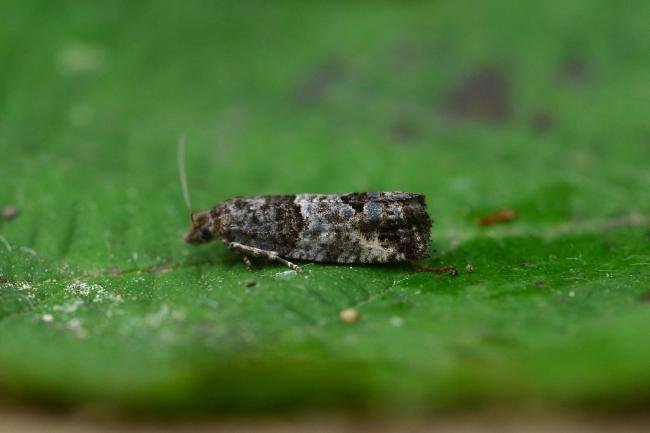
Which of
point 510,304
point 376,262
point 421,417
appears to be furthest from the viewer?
point 376,262

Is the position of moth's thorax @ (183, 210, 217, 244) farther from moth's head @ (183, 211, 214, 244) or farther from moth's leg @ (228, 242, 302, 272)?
moth's leg @ (228, 242, 302, 272)

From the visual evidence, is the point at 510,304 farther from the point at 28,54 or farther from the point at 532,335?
the point at 28,54

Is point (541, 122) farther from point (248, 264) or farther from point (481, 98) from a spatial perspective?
point (248, 264)

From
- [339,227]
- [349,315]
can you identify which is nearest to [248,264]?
[339,227]

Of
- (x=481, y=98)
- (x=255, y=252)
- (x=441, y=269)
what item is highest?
(x=481, y=98)

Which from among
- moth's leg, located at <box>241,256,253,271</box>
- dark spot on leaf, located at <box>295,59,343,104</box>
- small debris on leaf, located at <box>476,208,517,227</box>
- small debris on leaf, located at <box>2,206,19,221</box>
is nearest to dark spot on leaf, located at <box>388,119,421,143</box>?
dark spot on leaf, located at <box>295,59,343,104</box>

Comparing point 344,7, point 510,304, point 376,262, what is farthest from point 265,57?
point 510,304

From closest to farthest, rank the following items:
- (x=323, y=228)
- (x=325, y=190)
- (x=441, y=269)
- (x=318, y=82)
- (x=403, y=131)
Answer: (x=441, y=269)
(x=323, y=228)
(x=325, y=190)
(x=403, y=131)
(x=318, y=82)
